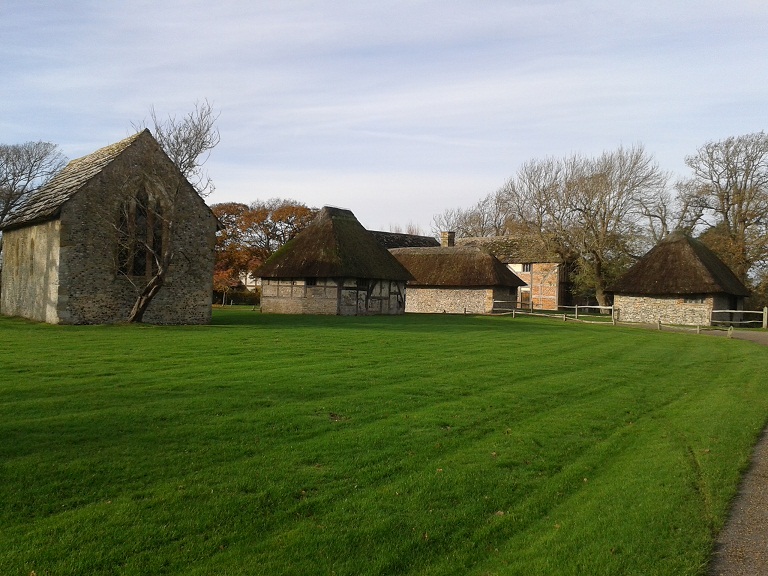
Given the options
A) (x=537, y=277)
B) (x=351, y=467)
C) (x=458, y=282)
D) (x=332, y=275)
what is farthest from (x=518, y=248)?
(x=351, y=467)

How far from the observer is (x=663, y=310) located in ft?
130

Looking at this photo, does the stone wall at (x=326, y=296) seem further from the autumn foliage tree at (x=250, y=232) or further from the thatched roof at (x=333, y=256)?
the autumn foliage tree at (x=250, y=232)

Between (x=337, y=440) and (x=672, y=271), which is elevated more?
(x=672, y=271)

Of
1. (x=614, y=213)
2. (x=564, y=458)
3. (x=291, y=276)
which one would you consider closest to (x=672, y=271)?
(x=614, y=213)

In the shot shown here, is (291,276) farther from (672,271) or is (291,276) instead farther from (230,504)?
(230,504)

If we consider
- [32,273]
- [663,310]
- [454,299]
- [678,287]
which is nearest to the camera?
[32,273]

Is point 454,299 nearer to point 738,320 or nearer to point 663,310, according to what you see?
point 663,310

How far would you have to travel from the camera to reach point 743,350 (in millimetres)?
23156

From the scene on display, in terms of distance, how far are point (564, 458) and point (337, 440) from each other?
9.29 ft

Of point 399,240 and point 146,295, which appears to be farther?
point 399,240

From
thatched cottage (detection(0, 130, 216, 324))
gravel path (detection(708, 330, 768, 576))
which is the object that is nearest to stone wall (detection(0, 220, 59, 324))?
thatched cottage (detection(0, 130, 216, 324))

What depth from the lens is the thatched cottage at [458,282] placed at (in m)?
46.3

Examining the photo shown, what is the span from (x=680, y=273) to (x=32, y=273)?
3426 cm

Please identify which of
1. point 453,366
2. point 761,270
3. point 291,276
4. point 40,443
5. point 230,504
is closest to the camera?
point 230,504
